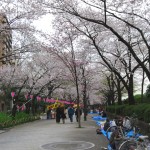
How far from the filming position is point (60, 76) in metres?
35.1

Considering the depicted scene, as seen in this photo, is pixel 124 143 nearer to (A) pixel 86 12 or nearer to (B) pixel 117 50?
(A) pixel 86 12

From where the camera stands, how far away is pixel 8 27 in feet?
48.3

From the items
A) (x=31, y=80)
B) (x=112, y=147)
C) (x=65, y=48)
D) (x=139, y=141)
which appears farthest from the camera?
(x=31, y=80)

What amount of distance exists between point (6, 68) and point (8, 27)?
71.8 ft

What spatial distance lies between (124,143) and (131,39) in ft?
56.2

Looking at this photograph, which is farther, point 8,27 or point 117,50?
point 117,50

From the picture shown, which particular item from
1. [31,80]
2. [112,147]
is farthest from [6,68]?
[112,147]

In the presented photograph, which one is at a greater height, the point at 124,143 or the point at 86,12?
the point at 86,12

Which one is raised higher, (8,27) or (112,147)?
(8,27)

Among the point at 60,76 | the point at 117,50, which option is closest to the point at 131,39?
the point at 117,50

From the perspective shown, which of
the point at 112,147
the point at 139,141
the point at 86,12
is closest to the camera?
the point at 139,141

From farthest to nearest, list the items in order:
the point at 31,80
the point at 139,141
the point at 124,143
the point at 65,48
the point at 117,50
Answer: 1. the point at 31,80
2. the point at 117,50
3. the point at 65,48
4. the point at 124,143
5. the point at 139,141

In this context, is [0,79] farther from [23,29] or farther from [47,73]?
[23,29]

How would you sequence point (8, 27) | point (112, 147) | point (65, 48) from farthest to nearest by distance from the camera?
point (65, 48) < point (8, 27) < point (112, 147)
